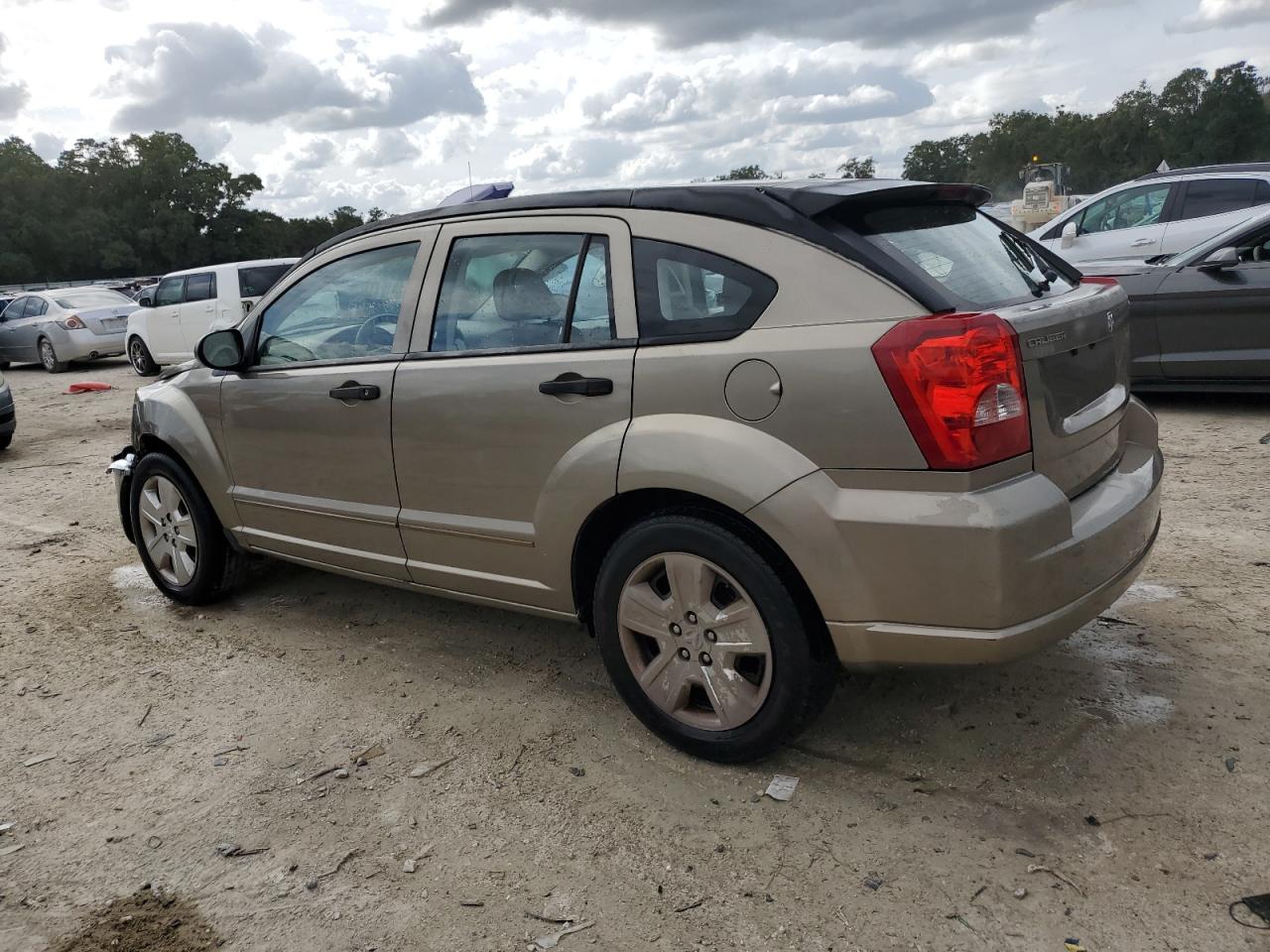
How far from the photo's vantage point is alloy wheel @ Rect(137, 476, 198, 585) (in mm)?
4934

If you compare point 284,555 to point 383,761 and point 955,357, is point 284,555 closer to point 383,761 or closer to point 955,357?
point 383,761

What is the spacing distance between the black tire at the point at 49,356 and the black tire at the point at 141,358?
223cm

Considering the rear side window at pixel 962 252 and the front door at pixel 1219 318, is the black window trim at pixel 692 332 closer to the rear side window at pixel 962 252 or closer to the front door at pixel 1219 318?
the rear side window at pixel 962 252

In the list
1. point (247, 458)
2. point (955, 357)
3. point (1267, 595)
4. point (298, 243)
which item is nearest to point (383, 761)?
point (247, 458)

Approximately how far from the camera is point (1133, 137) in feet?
346

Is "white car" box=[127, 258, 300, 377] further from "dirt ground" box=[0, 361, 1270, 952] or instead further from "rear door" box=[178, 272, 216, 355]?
"dirt ground" box=[0, 361, 1270, 952]

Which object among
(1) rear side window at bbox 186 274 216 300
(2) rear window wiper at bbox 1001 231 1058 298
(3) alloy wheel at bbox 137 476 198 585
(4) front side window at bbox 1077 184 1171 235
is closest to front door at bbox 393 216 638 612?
(2) rear window wiper at bbox 1001 231 1058 298

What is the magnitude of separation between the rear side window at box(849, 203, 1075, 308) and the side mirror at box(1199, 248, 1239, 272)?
496cm

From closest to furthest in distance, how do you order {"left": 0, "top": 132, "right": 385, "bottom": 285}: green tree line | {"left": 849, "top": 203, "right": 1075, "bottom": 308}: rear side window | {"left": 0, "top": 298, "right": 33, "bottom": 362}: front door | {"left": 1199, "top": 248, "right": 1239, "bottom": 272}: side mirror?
1. {"left": 849, "top": 203, "right": 1075, "bottom": 308}: rear side window
2. {"left": 1199, "top": 248, "right": 1239, "bottom": 272}: side mirror
3. {"left": 0, "top": 298, "right": 33, "bottom": 362}: front door
4. {"left": 0, "top": 132, "right": 385, "bottom": 285}: green tree line

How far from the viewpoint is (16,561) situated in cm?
609

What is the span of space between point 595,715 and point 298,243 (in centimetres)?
10267

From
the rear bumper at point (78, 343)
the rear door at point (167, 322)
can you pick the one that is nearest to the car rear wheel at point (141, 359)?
the rear door at point (167, 322)

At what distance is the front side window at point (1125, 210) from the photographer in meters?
10.1

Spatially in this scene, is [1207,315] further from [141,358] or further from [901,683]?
[141,358]
